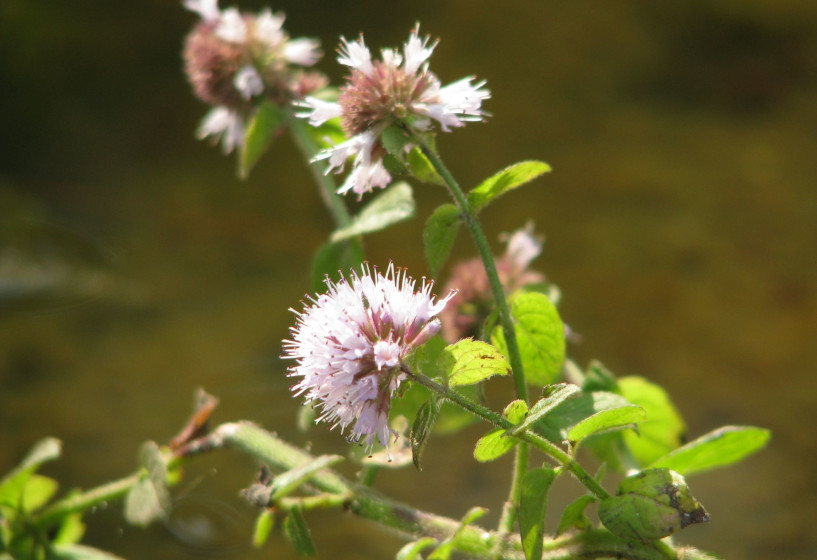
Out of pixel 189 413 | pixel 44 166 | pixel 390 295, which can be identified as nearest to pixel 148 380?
pixel 189 413

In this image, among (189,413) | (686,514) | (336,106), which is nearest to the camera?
(686,514)

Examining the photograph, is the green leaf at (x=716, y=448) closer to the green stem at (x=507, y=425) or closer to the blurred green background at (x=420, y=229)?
the green stem at (x=507, y=425)

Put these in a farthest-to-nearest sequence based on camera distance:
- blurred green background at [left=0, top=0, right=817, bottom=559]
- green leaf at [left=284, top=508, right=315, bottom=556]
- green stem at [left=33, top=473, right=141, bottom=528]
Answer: blurred green background at [left=0, top=0, right=817, bottom=559] → green stem at [left=33, top=473, right=141, bottom=528] → green leaf at [left=284, top=508, right=315, bottom=556]

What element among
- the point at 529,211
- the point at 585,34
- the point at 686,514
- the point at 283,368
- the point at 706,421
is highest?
the point at 585,34

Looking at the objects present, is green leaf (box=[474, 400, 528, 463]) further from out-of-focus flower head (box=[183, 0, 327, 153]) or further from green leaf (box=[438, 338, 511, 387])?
out-of-focus flower head (box=[183, 0, 327, 153])

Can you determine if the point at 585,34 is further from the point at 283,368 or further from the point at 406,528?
the point at 406,528

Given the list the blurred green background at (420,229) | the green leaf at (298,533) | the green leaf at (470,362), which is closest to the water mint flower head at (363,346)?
the green leaf at (470,362)

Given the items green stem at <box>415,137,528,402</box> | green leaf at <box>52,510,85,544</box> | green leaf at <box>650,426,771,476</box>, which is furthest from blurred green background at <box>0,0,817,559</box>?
green stem at <box>415,137,528,402</box>
